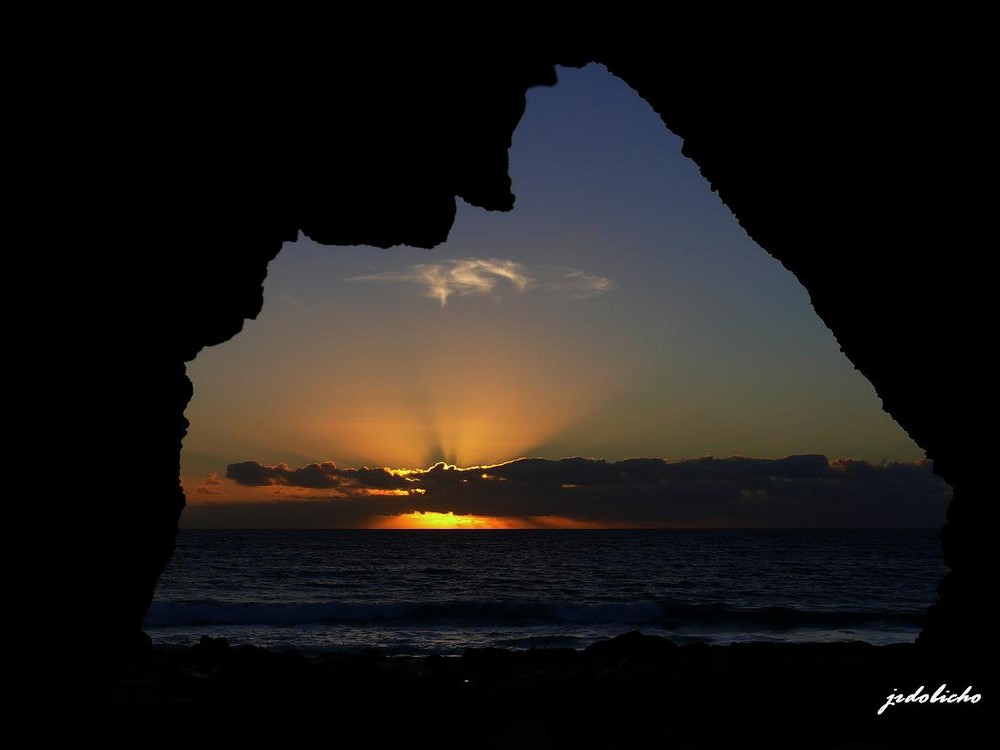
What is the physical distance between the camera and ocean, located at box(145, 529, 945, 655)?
25781 millimetres

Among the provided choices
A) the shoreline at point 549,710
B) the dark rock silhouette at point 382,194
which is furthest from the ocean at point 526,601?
the dark rock silhouette at point 382,194

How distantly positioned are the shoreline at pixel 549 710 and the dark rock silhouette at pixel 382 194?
113 centimetres

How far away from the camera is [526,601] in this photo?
34.3 metres

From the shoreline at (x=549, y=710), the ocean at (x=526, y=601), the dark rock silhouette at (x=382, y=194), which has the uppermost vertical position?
the dark rock silhouette at (x=382, y=194)

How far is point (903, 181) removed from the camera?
5801mm

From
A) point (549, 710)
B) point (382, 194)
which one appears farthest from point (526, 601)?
point (382, 194)

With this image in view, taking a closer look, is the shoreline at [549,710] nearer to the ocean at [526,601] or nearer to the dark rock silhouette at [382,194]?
the dark rock silhouette at [382,194]

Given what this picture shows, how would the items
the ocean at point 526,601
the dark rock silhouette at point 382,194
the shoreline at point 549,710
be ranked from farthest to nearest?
the ocean at point 526,601
the shoreline at point 549,710
the dark rock silhouette at point 382,194

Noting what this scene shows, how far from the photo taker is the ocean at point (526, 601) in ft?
84.6

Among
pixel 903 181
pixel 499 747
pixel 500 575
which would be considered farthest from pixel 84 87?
pixel 500 575

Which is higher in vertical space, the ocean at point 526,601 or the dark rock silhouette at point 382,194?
the dark rock silhouette at point 382,194

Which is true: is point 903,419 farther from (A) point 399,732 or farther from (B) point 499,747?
(A) point 399,732

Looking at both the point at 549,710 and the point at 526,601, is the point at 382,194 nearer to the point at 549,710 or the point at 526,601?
the point at 549,710

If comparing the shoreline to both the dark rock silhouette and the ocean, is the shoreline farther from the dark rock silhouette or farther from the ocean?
the ocean
